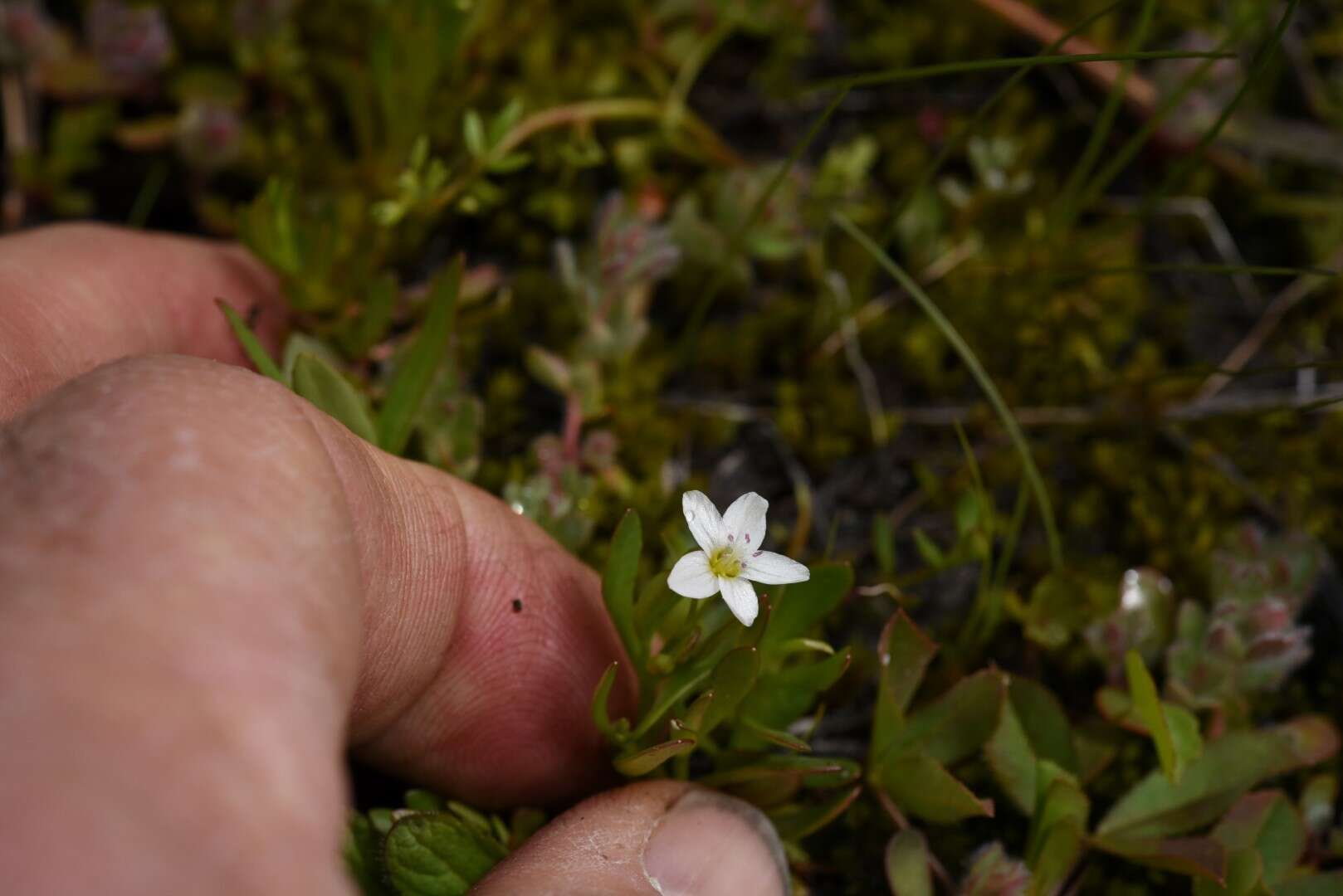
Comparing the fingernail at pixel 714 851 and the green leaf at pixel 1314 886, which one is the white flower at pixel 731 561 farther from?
the green leaf at pixel 1314 886

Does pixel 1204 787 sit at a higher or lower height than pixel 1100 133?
lower

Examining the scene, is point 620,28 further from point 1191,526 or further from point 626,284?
point 1191,526

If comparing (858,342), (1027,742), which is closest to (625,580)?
(1027,742)

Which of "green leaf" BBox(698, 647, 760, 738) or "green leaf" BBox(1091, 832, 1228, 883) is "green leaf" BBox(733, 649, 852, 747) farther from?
"green leaf" BBox(1091, 832, 1228, 883)

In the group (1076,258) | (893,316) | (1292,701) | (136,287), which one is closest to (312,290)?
(136,287)

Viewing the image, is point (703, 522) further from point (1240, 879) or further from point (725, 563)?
point (1240, 879)
